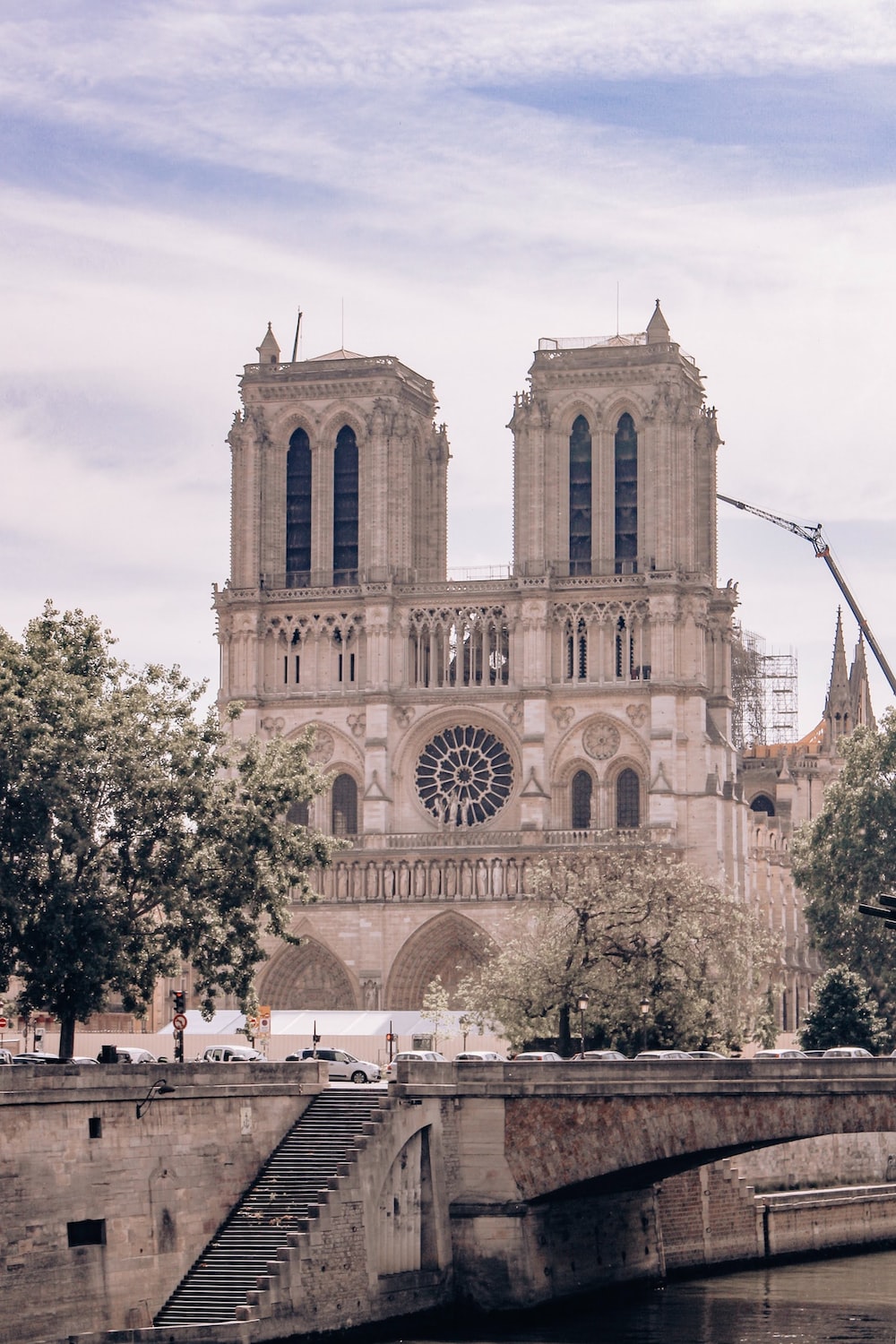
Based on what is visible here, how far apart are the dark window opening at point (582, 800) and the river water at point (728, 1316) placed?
4606cm

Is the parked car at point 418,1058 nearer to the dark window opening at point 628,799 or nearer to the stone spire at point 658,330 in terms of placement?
the dark window opening at point 628,799

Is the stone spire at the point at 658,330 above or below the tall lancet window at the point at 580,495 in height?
above

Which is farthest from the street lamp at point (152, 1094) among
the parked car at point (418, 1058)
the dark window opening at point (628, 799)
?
the dark window opening at point (628, 799)

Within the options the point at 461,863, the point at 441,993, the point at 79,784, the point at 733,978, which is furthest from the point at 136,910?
the point at 461,863

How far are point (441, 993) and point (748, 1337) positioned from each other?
45.2m

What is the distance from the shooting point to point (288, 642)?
11556cm

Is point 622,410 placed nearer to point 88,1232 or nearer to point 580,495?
point 580,495

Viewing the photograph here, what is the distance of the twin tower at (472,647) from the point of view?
110250 millimetres

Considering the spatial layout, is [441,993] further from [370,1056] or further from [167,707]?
[167,707]

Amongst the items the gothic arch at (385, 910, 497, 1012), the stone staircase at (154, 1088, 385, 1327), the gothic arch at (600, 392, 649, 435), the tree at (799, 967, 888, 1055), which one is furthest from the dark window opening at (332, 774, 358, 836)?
the stone staircase at (154, 1088, 385, 1327)

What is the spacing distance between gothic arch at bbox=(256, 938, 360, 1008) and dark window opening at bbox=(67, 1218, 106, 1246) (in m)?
59.8

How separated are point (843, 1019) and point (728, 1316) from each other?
29006 millimetres

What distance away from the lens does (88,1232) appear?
51.3 metres

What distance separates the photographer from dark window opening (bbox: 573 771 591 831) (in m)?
112
